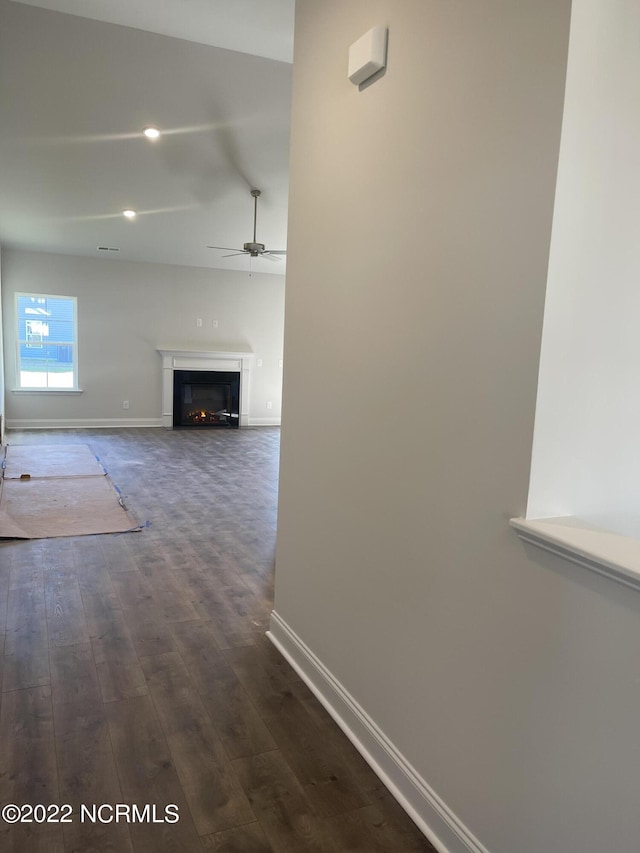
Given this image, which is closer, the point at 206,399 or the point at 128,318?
the point at 128,318

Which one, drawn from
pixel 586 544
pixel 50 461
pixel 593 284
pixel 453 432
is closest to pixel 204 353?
pixel 50 461

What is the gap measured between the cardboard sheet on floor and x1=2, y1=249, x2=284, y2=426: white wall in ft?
6.05

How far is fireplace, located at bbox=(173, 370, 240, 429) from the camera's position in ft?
31.4

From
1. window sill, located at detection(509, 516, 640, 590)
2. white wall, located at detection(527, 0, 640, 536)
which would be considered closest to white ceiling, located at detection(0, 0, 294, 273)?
white wall, located at detection(527, 0, 640, 536)

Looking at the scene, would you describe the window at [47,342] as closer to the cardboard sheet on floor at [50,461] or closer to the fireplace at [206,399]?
the fireplace at [206,399]

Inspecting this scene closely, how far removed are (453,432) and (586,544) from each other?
0.45 m

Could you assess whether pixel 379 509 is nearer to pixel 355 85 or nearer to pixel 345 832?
pixel 345 832

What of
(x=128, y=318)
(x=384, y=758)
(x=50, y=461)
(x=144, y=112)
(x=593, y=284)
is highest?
(x=144, y=112)

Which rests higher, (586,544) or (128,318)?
(128,318)

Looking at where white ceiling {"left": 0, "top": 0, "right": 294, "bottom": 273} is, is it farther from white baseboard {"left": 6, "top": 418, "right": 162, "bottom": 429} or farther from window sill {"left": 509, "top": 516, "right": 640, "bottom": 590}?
white baseboard {"left": 6, "top": 418, "right": 162, "bottom": 429}

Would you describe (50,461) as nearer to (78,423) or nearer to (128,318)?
(78,423)

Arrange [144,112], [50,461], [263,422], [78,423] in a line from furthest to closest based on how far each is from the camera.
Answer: [263,422]
[78,423]
[50,461]
[144,112]

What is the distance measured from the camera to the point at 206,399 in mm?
9898

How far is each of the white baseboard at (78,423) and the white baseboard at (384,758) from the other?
7.57 m
